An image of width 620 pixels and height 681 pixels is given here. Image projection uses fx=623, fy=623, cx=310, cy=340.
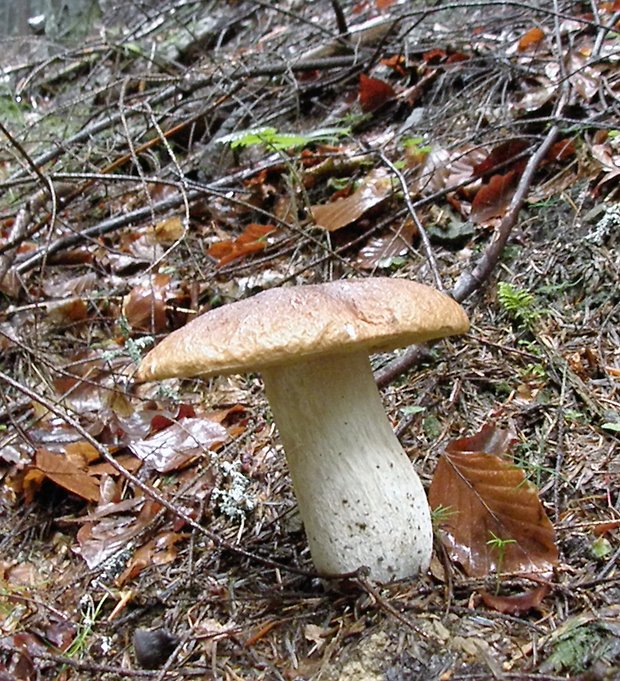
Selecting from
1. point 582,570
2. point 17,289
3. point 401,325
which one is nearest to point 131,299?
point 17,289

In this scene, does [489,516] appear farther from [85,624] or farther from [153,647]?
[85,624]

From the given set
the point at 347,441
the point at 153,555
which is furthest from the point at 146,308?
the point at 347,441

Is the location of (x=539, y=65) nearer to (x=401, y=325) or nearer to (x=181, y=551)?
(x=401, y=325)

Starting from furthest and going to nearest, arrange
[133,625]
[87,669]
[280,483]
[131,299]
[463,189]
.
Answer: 1. [131,299]
2. [463,189]
3. [280,483]
4. [133,625]
5. [87,669]

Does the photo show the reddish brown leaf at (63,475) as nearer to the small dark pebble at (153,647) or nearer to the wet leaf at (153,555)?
the wet leaf at (153,555)

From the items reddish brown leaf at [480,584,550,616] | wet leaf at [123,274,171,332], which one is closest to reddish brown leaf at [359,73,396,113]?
wet leaf at [123,274,171,332]

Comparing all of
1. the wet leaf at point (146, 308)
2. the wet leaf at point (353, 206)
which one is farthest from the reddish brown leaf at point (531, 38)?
the wet leaf at point (146, 308)
